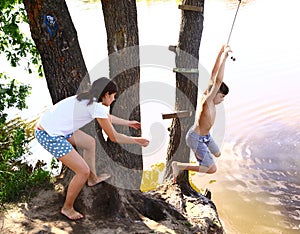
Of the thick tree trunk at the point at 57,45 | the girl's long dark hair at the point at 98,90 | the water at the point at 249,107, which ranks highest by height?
the thick tree trunk at the point at 57,45

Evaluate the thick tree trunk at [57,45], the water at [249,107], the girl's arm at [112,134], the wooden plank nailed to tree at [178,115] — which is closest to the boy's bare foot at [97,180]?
the girl's arm at [112,134]

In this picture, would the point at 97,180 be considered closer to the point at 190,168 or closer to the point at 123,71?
the point at 123,71

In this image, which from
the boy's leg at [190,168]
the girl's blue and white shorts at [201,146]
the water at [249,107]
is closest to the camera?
the girl's blue and white shorts at [201,146]

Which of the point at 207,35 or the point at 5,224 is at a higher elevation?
the point at 207,35

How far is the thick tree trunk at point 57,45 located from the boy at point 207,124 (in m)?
1.50

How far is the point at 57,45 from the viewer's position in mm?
3963

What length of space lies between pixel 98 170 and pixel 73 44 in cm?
143

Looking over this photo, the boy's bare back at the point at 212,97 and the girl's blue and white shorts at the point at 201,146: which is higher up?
the boy's bare back at the point at 212,97

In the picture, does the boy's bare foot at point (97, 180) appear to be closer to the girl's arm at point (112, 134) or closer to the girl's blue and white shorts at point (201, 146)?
the girl's arm at point (112, 134)

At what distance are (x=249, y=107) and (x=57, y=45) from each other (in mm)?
7906

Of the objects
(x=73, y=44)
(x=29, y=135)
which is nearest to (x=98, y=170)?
(x=73, y=44)

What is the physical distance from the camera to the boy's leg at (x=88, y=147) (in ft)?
12.5

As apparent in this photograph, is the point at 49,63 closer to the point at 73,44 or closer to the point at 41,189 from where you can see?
the point at 73,44

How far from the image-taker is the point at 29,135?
380 inches
